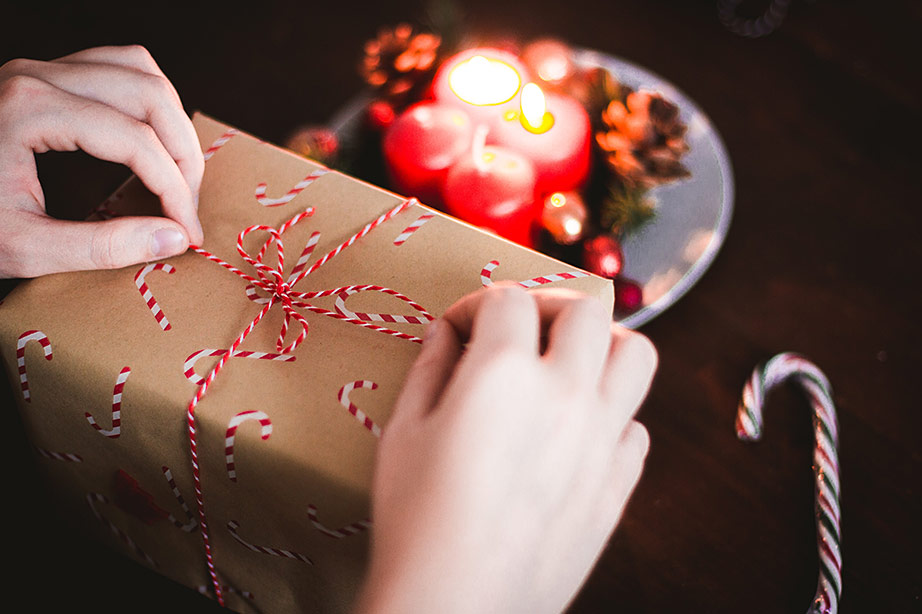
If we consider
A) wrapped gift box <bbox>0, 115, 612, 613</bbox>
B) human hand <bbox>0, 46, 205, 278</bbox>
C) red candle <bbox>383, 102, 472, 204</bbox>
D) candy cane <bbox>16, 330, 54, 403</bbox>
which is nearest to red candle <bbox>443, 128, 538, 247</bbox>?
red candle <bbox>383, 102, 472, 204</bbox>

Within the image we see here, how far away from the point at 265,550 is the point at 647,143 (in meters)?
0.56

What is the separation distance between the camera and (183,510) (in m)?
0.56

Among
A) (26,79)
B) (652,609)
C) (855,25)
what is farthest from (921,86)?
(26,79)

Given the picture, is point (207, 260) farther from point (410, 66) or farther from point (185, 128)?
point (410, 66)

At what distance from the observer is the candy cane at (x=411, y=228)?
22.0 inches

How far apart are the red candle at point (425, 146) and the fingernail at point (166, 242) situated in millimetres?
286

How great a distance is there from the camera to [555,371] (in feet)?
1.29

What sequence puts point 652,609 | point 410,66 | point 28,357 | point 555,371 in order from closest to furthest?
point 555,371, point 28,357, point 652,609, point 410,66

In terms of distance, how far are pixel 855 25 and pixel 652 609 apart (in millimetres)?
907

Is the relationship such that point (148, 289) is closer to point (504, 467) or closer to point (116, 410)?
point (116, 410)

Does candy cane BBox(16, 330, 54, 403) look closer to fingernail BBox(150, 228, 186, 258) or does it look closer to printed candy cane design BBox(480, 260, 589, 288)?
fingernail BBox(150, 228, 186, 258)

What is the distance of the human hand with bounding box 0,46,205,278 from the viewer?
52 centimetres

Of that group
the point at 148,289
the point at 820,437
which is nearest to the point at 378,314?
the point at 148,289

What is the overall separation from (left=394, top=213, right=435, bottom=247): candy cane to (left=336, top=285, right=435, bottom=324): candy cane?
4cm
